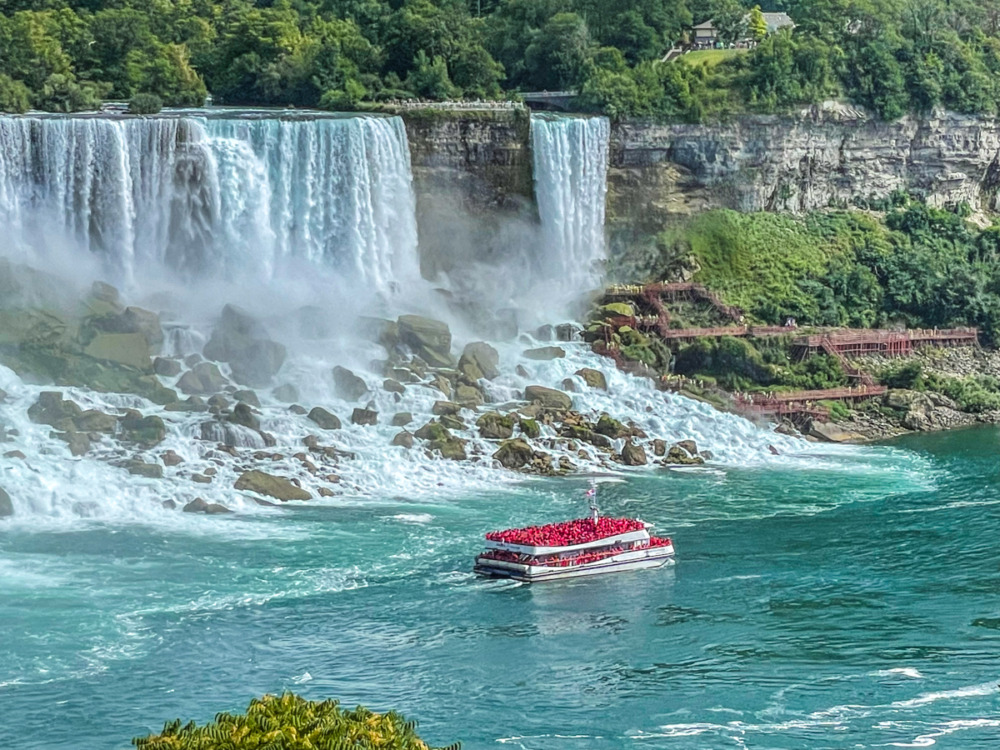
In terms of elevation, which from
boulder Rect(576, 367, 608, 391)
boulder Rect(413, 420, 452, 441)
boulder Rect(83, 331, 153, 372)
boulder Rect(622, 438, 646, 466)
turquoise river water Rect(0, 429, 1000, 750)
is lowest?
turquoise river water Rect(0, 429, 1000, 750)

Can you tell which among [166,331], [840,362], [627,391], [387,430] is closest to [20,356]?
[166,331]

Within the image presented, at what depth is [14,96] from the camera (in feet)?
297

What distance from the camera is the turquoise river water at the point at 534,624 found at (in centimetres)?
4938

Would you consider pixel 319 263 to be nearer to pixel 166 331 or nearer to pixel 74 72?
pixel 166 331

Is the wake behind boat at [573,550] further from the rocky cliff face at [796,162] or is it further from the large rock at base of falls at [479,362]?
the rocky cliff face at [796,162]

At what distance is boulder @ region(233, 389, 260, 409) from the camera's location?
7625cm

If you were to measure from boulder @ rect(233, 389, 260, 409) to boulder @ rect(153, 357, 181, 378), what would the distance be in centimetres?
295

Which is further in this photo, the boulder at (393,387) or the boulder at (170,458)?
the boulder at (393,387)

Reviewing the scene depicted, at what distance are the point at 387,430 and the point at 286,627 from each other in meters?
21.1

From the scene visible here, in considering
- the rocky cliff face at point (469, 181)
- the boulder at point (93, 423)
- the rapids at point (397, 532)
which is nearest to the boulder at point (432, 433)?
the rapids at point (397, 532)

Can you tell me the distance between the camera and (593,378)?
83250mm

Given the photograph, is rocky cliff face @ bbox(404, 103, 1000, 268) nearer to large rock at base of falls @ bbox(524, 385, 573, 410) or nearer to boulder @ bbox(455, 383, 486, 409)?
boulder @ bbox(455, 383, 486, 409)

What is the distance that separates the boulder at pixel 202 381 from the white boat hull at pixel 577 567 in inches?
740

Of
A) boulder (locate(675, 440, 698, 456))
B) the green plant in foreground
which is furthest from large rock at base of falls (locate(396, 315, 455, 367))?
the green plant in foreground
